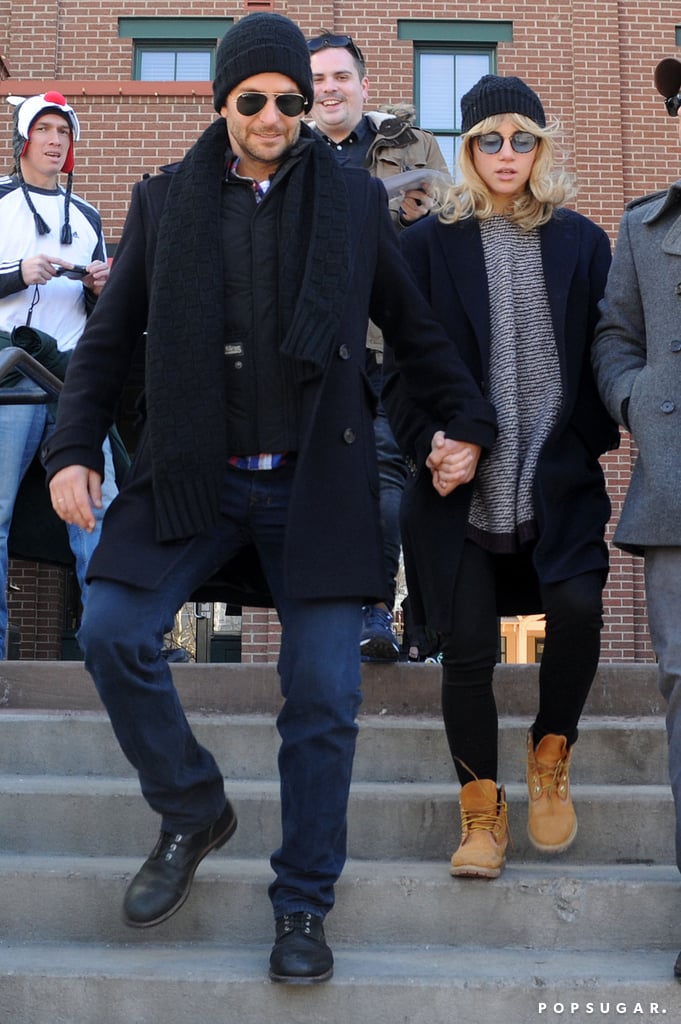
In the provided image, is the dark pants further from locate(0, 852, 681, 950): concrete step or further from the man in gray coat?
locate(0, 852, 681, 950): concrete step

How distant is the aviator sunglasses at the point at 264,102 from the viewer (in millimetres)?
2973

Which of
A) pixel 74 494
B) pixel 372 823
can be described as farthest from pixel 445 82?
pixel 74 494

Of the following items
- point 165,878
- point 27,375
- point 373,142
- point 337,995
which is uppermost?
point 373,142

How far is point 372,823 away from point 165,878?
32.9 inches

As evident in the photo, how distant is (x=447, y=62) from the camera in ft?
39.2

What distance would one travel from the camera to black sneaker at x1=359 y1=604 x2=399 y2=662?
4438mm

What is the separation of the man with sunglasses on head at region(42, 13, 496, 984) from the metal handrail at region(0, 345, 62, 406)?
5.06ft

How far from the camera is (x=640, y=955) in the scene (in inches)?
122

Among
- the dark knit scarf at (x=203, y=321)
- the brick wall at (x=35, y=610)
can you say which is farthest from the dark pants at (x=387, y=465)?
the brick wall at (x=35, y=610)

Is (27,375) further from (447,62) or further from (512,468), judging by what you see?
(447,62)

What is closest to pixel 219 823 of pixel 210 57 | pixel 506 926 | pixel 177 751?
pixel 177 751

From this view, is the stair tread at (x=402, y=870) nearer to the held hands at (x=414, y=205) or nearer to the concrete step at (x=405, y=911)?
the concrete step at (x=405, y=911)

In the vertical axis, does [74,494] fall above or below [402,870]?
above

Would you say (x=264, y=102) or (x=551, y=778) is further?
(x=551, y=778)
